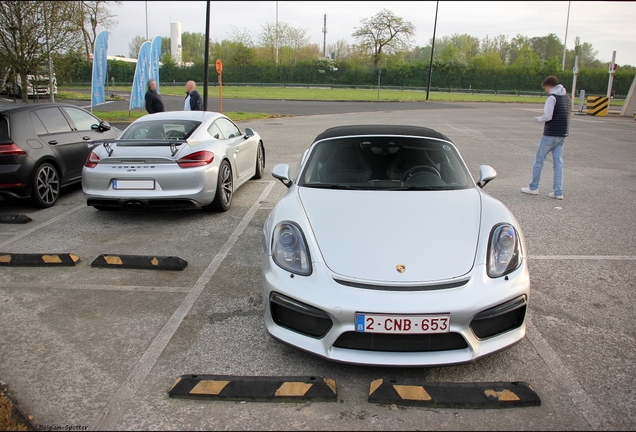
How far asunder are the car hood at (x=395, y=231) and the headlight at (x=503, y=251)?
119mm

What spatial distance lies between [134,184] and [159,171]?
13.6 inches

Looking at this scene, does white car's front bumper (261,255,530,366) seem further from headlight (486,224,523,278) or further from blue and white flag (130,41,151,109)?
blue and white flag (130,41,151,109)

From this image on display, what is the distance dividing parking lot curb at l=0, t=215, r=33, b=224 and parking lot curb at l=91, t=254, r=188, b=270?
2219 mm

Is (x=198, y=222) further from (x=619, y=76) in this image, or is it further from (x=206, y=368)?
(x=619, y=76)

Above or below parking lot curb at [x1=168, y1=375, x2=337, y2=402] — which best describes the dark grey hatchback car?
above

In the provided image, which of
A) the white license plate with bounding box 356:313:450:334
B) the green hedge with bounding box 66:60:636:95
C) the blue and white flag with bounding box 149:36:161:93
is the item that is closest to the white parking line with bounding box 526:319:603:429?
the white license plate with bounding box 356:313:450:334

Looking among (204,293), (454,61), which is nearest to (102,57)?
(204,293)

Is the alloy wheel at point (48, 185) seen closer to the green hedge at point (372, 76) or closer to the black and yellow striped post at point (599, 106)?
the black and yellow striped post at point (599, 106)

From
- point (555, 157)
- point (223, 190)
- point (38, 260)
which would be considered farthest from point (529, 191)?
point (38, 260)

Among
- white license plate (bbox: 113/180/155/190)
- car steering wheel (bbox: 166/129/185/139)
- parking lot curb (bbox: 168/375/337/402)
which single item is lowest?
parking lot curb (bbox: 168/375/337/402)

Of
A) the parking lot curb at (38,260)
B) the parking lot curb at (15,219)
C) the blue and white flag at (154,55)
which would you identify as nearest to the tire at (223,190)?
the parking lot curb at (38,260)

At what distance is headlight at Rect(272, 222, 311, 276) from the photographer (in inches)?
Answer: 126

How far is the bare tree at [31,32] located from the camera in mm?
18828

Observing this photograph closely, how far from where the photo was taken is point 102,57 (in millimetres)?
17953
